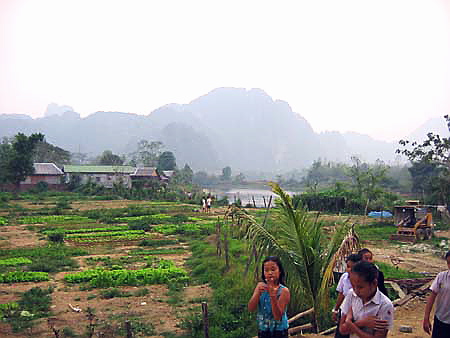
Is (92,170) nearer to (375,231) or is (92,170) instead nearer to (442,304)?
(375,231)

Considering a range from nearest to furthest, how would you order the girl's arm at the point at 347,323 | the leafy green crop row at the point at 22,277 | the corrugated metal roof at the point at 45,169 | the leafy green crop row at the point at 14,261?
the girl's arm at the point at 347,323
the leafy green crop row at the point at 22,277
the leafy green crop row at the point at 14,261
the corrugated metal roof at the point at 45,169

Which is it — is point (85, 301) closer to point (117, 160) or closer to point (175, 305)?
point (175, 305)

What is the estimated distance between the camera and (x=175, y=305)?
9.69 m

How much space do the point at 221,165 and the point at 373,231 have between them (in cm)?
17691

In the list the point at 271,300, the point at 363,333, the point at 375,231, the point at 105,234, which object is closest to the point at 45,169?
the point at 105,234

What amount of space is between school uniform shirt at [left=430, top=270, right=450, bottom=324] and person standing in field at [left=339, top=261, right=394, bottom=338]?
134cm

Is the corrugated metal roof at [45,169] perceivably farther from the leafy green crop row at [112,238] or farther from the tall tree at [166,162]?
the leafy green crop row at [112,238]

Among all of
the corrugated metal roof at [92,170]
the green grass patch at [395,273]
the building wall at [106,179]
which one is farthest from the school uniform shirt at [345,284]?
the corrugated metal roof at [92,170]

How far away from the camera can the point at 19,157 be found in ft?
146

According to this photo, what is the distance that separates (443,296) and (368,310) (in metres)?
1.51

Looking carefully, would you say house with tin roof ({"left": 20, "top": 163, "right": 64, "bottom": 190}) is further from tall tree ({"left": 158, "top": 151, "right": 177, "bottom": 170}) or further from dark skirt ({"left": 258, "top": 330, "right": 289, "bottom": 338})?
dark skirt ({"left": 258, "top": 330, "right": 289, "bottom": 338})

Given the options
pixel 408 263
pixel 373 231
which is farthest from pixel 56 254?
pixel 373 231

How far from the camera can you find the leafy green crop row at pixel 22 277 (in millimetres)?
12016

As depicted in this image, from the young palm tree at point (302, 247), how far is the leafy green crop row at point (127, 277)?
20.0 ft
